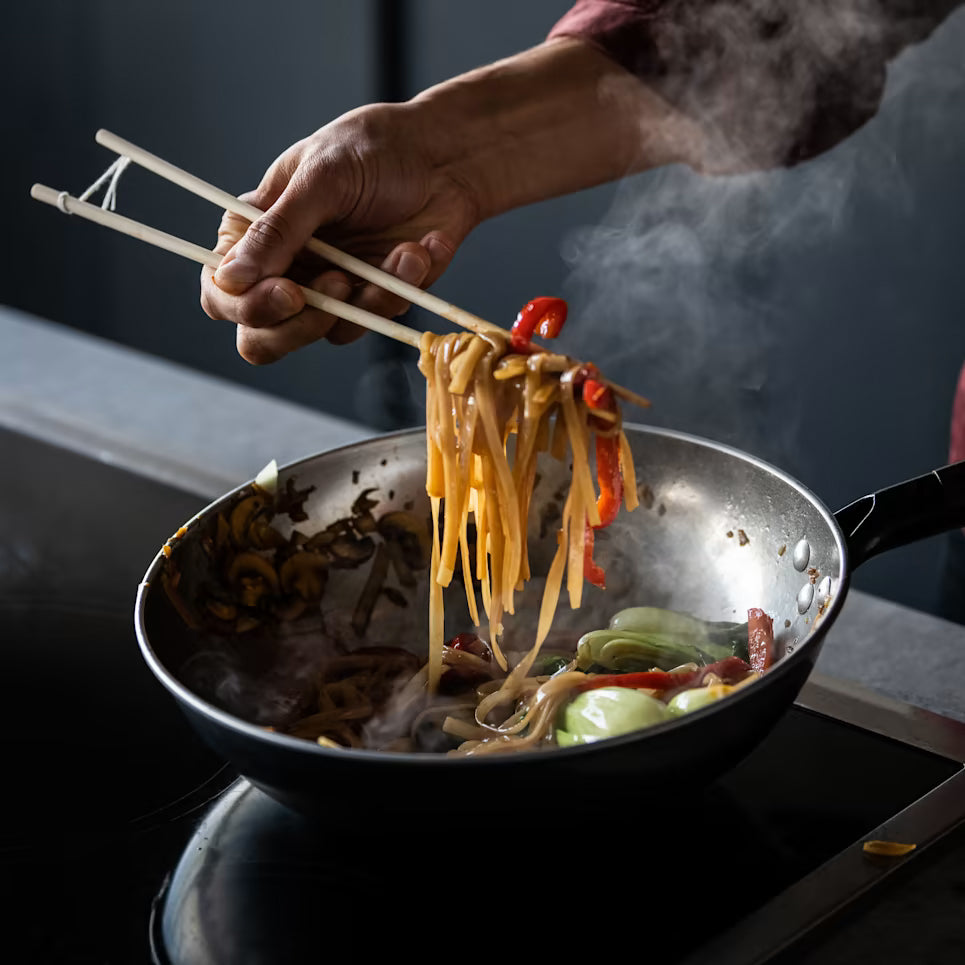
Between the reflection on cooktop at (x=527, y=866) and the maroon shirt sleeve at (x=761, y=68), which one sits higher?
the maroon shirt sleeve at (x=761, y=68)

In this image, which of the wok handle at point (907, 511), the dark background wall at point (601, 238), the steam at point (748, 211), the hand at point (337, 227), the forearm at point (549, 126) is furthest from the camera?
the dark background wall at point (601, 238)

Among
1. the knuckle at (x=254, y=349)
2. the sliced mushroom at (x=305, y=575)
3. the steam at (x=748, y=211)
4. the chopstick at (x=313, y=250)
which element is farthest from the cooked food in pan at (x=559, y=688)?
the steam at (x=748, y=211)

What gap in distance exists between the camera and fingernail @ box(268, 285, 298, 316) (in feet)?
4.18

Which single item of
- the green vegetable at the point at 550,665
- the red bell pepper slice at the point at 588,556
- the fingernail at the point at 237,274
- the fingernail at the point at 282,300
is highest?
the fingernail at the point at 237,274

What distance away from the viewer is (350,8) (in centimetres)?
315

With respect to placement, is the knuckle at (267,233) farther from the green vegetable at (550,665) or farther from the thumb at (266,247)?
the green vegetable at (550,665)

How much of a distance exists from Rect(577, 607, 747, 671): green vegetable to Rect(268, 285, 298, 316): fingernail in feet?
1.51

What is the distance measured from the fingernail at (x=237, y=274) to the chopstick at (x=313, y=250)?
0.07 feet

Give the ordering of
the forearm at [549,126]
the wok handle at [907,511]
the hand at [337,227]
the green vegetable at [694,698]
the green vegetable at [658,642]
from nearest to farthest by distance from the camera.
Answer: the green vegetable at [694,698]
the wok handle at [907,511]
the green vegetable at [658,642]
the hand at [337,227]
the forearm at [549,126]

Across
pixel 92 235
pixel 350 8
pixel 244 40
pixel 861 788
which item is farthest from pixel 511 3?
pixel 861 788

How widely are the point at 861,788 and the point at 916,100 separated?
5.65 feet

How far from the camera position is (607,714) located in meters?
0.99

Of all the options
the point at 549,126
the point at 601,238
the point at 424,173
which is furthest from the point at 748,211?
the point at 424,173

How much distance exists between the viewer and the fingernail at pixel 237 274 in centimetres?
127
